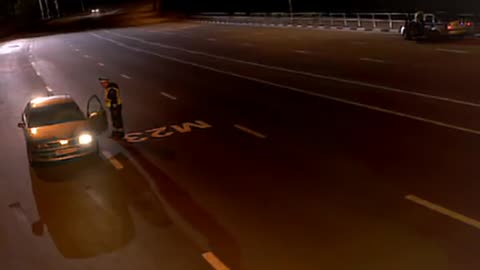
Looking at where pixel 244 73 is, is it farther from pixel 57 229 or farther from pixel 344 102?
pixel 57 229

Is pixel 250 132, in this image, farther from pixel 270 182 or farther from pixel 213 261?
pixel 213 261

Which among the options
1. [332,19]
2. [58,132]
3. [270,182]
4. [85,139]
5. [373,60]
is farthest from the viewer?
[332,19]

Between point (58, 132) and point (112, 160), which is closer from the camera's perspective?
point (58, 132)

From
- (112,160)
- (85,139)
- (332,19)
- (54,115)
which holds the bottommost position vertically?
(332,19)

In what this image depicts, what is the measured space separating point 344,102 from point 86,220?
35.1ft

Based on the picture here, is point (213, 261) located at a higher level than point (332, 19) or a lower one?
higher

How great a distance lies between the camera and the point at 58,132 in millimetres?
13320

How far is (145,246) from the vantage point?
889cm

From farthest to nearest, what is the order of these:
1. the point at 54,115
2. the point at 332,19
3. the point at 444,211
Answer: the point at 332,19, the point at 54,115, the point at 444,211

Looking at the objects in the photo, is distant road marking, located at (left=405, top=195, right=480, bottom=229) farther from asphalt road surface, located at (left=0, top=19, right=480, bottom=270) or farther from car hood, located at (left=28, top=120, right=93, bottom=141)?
car hood, located at (left=28, top=120, right=93, bottom=141)

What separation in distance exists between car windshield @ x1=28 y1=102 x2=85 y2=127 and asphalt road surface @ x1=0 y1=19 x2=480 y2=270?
1062mm

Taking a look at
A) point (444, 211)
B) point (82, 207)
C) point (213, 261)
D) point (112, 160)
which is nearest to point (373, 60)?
point (112, 160)

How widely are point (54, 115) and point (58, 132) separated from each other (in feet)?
2.82

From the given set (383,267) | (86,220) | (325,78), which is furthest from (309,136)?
(325,78)
